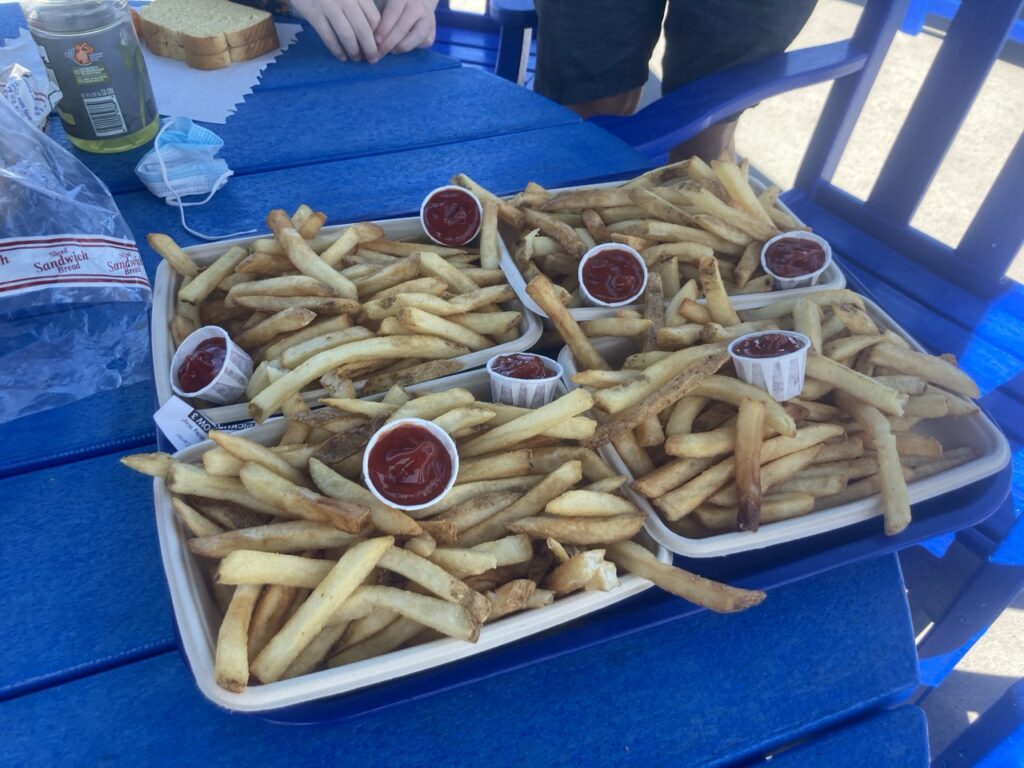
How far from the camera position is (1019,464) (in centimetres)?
192

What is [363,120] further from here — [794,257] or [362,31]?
[794,257]

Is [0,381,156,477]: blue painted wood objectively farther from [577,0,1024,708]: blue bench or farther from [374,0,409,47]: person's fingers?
[374,0,409,47]: person's fingers

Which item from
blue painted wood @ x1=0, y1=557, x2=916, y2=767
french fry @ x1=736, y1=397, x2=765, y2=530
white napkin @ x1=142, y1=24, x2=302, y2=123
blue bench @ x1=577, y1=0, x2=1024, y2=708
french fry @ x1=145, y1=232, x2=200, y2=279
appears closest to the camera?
blue painted wood @ x1=0, y1=557, x2=916, y2=767

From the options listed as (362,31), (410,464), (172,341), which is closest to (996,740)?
(410,464)

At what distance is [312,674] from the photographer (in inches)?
34.0

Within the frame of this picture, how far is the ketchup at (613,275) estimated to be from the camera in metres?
1.43

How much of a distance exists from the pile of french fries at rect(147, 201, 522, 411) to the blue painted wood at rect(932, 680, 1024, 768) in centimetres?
113

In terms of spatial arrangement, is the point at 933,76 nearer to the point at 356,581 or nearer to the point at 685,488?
the point at 685,488

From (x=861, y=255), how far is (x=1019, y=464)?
2.86 feet

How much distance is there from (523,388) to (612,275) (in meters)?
0.37

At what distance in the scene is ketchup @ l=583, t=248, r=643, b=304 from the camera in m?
1.43

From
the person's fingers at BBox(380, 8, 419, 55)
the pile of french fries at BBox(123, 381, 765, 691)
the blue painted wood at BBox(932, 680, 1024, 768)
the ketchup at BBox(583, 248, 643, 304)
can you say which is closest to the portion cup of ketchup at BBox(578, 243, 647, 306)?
the ketchup at BBox(583, 248, 643, 304)

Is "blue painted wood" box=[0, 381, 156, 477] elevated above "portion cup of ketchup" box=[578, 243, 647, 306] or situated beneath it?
situated beneath

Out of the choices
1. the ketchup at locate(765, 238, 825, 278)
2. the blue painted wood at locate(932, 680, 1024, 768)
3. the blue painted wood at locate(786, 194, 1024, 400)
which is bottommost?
the blue painted wood at locate(932, 680, 1024, 768)
